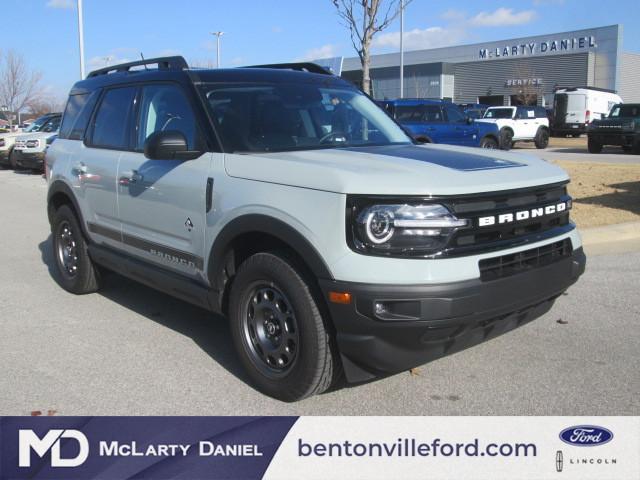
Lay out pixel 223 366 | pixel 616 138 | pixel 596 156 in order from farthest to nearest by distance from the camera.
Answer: pixel 616 138, pixel 596 156, pixel 223 366

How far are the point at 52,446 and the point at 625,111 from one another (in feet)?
80.3

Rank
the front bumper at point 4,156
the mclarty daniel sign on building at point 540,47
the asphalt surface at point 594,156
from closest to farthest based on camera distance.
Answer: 1. the asphalt surface at point 594,156
2. the front bumper at point 4,156
3. the mclarty daniel sign on building at point 540,47

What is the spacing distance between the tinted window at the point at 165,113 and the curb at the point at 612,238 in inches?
199

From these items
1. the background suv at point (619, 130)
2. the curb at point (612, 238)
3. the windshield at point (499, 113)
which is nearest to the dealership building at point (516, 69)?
the windshield at point (499, 113)

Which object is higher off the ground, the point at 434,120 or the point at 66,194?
the point at 434,120

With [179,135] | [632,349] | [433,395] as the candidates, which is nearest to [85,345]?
[179,135]

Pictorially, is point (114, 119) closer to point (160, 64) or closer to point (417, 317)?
point (160, 64)

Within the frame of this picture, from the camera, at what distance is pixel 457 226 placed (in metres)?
3.21

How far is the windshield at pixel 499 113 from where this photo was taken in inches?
1053

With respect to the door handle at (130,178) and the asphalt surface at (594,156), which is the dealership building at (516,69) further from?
the door handle at (130,178)

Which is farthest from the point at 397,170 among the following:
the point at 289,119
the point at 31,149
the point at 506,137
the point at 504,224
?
the point at 506,137

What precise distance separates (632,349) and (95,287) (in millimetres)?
4571

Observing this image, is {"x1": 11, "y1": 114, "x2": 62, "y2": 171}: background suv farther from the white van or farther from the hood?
the white van

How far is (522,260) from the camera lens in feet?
11.4
